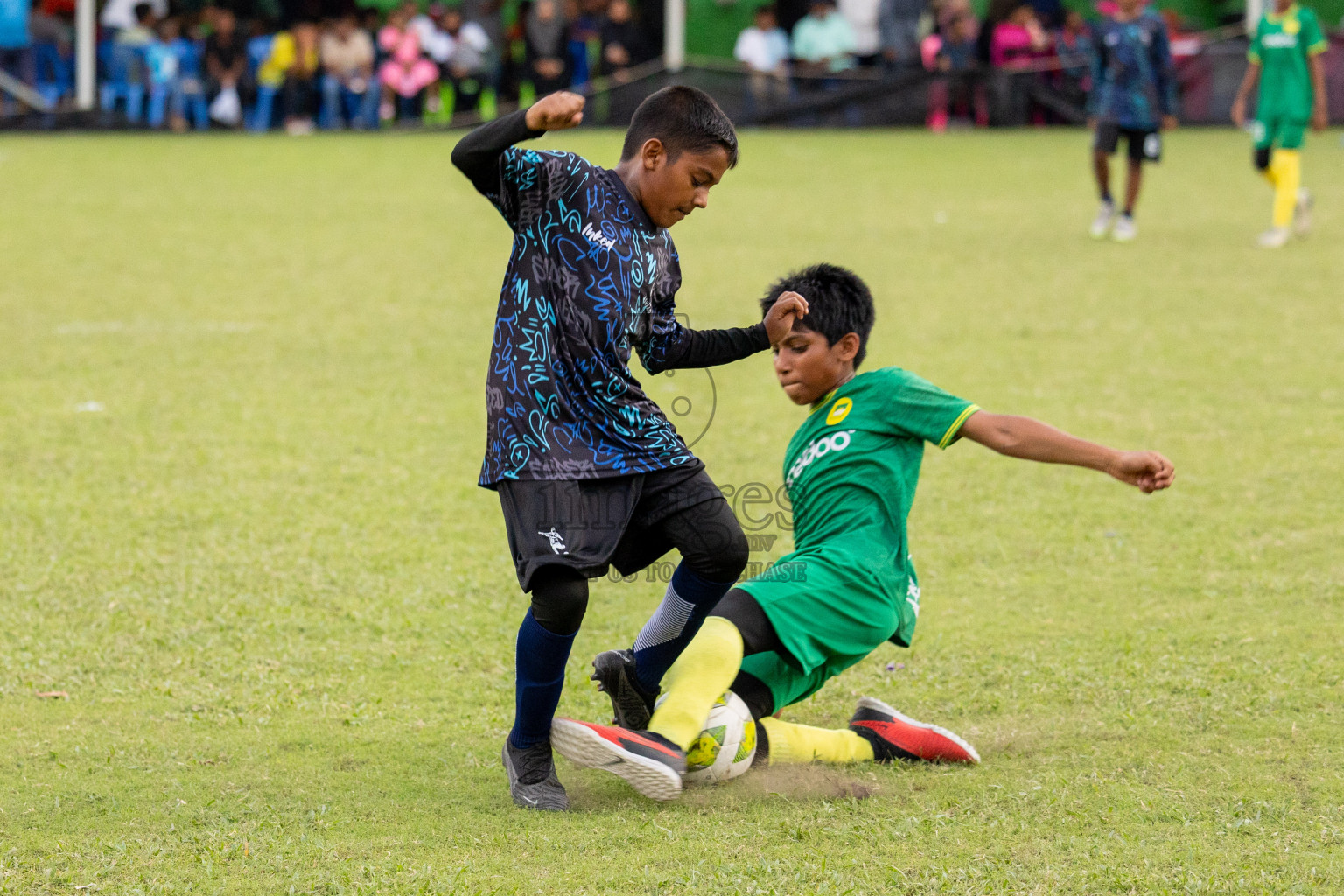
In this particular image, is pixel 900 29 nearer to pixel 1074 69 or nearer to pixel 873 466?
pixel 1074 69

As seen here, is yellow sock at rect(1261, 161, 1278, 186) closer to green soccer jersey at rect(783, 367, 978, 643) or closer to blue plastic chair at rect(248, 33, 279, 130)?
green soccer jersey at rect(783, 367, 978, 643)

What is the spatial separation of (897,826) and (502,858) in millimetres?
838

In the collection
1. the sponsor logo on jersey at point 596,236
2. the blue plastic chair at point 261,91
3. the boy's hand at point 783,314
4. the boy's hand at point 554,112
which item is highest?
the blue plastic chair at point 261,91

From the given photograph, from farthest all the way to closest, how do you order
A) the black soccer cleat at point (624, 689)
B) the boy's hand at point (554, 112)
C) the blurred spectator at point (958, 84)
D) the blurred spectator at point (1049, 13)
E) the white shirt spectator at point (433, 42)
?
the blurred spectator at point (1049, 13), the white shirt spectator at point (433, 42), the blurred spectator at point (958, 84), the black soccer cleat at point (624, 689), the boy's hand at point (554, 112)

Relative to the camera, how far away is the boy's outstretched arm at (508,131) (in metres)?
3.20

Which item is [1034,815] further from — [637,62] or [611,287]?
[637,62]

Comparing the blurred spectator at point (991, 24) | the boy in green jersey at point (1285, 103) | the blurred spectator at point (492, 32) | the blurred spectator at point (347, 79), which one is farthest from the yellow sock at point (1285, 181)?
the blurred spectator at point (347, 79)

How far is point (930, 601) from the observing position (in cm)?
501

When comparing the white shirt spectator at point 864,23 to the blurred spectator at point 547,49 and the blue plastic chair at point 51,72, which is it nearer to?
the blurred spectator at point 547,49

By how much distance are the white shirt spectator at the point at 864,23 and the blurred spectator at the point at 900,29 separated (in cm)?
18

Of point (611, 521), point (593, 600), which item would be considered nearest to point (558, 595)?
point (611, 521)

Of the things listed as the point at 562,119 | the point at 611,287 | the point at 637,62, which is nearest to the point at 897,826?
the point at 611,287

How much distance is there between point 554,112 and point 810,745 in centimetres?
163

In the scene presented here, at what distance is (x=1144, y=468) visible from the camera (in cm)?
338
